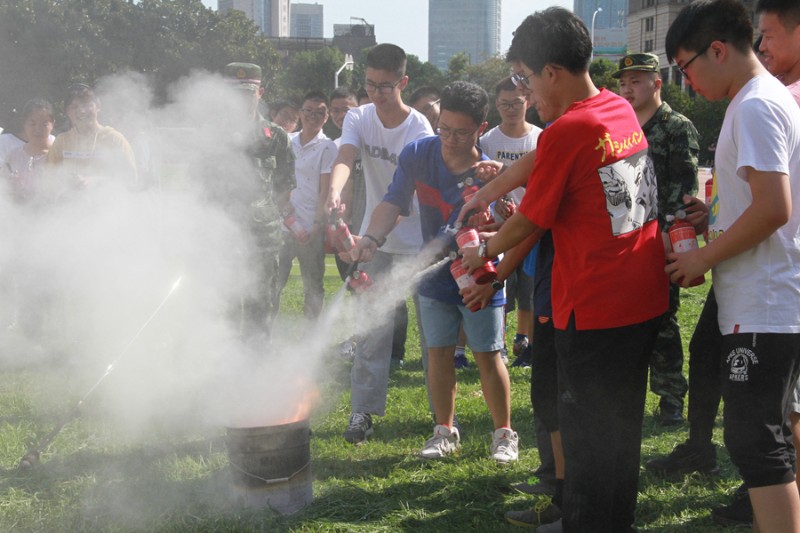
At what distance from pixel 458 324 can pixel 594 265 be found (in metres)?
1.92

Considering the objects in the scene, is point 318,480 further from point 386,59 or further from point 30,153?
point 30,153

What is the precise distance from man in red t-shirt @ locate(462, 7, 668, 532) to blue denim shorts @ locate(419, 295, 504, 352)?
1458 mm

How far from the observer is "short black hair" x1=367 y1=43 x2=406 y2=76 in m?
5.54

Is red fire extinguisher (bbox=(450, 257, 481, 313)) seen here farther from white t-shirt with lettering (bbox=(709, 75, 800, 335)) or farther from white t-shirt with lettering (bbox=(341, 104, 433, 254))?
white t-shirt with lettering (bbox=(341, 104, 433, 254))

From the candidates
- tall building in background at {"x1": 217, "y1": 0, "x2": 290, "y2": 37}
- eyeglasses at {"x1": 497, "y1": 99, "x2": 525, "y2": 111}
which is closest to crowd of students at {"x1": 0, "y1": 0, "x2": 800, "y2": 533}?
eyeglasses at {"x1": 497, "y1": 99, "x2": 525, "y2": 111}

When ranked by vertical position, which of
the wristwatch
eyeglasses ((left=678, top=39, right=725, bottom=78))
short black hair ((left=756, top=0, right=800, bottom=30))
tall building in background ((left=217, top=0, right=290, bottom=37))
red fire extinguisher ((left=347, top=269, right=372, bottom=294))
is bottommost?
red fire extinguisher ((left=347, top=269, right=372, bottom=294))

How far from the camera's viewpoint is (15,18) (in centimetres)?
1334

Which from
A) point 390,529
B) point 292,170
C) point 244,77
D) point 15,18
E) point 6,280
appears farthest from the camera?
point 15,18

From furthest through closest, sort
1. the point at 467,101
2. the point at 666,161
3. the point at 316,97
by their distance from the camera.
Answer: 1. the point at 316,97
2. the point at 666,161
3. the point at 467,101

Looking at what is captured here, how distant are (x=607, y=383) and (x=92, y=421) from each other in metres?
3.95

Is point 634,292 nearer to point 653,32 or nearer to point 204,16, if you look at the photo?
point 204,16

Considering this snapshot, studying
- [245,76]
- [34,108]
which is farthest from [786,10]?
[34,108]

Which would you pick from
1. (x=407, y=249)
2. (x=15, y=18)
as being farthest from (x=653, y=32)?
(x=407, y=249)

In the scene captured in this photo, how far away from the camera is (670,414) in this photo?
17.8 feet
